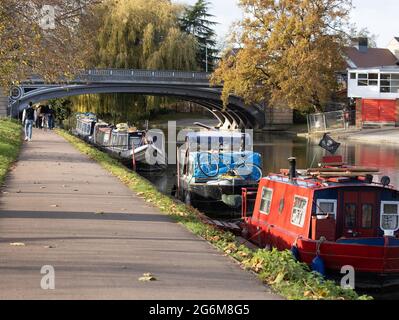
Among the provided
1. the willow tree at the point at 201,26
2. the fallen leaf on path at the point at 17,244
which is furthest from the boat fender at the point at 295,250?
the willow tree at the point at 201,26

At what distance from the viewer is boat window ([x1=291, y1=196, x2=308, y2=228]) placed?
49.8ft

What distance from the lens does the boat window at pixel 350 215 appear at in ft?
49.2

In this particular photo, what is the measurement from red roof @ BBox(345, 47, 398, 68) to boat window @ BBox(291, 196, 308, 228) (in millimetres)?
81825

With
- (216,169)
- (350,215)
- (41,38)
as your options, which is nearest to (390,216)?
(350,215)

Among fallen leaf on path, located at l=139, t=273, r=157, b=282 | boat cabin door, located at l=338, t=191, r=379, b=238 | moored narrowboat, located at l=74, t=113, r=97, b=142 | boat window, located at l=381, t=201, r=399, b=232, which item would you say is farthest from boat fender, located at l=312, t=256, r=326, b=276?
moored narrowboat, located at l=74, t=113, r=97, b=142

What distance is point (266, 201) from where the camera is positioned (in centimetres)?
1795

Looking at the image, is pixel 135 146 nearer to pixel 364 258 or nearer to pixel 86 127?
pixel 86 127

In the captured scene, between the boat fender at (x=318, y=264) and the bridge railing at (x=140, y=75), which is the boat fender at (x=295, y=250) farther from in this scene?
the bridge railing at (x=140, y=75)

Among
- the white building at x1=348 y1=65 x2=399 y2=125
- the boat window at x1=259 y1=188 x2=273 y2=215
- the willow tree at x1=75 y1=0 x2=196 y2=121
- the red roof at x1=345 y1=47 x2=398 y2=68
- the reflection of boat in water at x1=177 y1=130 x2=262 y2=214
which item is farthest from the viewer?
the red roof at x1=345 y1=47 x2=398 y2=68

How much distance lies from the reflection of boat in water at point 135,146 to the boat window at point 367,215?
73.9 feet

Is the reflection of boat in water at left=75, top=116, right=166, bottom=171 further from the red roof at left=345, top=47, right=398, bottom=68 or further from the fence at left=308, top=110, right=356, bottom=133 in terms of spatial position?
the red roof at left=345, top=47, right=398, bottom=68

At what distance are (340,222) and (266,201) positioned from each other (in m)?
3.30
